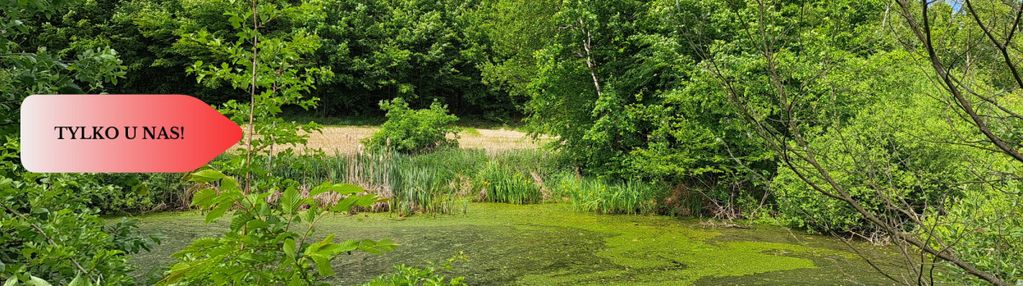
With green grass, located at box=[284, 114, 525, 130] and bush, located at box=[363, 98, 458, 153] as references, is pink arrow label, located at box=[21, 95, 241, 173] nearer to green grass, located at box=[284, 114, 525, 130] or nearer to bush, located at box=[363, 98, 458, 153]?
bush, located at box=[363, 98, 458, 153]

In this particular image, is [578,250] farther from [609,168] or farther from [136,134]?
[136,134]

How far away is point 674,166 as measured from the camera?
908cm

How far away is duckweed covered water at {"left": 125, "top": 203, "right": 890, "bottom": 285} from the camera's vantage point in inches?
215

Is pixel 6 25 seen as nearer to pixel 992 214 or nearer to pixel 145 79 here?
pixel 992 214

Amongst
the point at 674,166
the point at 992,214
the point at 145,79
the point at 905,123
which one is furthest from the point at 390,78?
the point at 992,214

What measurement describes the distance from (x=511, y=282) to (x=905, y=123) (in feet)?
15.3

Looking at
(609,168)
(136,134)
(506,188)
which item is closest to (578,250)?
(506,188)

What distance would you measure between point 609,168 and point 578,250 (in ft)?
14.2

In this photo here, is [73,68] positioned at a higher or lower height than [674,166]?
higher

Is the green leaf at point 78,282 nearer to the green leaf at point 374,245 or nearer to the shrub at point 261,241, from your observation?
the shrub at point 261,241

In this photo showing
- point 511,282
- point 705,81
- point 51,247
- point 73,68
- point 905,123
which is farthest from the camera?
point 705,81

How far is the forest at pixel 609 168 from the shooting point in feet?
4.66

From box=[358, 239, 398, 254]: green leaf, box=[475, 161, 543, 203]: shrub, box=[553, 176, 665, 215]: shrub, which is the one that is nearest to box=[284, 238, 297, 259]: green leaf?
box=[358, 239, 398, 254]: green leaf

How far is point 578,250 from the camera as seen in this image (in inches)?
261
